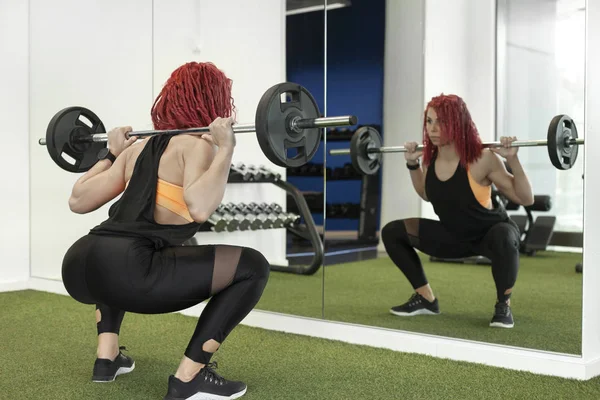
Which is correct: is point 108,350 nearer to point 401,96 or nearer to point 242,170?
point 242,170

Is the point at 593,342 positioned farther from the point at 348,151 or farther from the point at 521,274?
the point at 348,151

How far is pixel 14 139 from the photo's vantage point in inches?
174

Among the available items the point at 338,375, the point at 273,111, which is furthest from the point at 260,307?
the point at 273,111

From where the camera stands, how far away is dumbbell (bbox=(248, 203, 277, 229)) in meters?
3.35

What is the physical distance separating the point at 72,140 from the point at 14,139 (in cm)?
201

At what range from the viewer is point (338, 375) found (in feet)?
7.98

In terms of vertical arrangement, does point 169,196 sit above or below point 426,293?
above

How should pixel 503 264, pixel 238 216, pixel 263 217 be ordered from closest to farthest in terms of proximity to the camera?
pixel 503 264 → pixel 263 217 → pixel 238 216

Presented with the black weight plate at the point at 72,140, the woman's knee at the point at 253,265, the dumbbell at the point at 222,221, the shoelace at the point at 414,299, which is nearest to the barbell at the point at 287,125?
the woman's knee at the point at 253,265

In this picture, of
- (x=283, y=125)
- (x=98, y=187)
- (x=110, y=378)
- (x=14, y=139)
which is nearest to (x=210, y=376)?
(x=110, y=378)

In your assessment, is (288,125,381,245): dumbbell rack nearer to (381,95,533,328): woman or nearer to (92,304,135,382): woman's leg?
(381,95,533,328): woman

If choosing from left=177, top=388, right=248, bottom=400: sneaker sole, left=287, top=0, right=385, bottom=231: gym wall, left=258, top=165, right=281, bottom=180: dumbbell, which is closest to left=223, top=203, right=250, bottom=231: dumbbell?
left=258, top=165, right=281, bottom=180: dumbbell

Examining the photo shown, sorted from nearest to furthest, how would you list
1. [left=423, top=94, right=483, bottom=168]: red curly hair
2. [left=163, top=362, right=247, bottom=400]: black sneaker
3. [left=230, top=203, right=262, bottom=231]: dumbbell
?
1. [left=163, top=362, right=247, bottom=400]: black sneaker
2. [left=423, top=94, right=483, bottom=168]: red curly hair
3. [left=230, top=203, right=262, bottom=231]: dumbbell

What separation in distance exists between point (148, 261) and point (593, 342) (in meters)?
1.57
